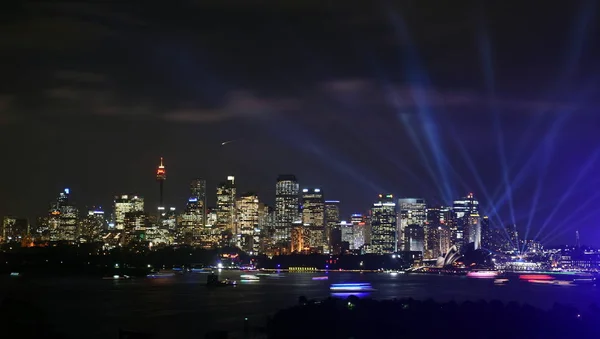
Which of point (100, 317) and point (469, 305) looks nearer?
point (469, 305)

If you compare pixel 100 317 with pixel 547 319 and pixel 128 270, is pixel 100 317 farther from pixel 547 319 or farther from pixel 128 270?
pixel 128 270

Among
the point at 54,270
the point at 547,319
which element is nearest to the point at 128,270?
the point at 54,270

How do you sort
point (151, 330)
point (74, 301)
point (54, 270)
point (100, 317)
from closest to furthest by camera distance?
1. point (151, 330)
2. point (100, 317)
3. point (74, 301)
4. point (54, 270)

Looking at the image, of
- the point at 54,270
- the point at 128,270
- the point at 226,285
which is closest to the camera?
the point at 226,285

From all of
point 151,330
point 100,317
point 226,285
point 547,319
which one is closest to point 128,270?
point 226,285

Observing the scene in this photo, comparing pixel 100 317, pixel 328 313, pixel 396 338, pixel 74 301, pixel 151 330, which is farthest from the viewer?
pixel 74 301

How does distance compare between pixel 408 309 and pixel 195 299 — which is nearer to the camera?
pixel 408 309

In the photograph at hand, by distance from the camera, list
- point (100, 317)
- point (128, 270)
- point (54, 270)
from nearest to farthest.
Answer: point (100, 317) < point (128, 270) < point (54, 270)

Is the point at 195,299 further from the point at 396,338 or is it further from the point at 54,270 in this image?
the point at 54,270
